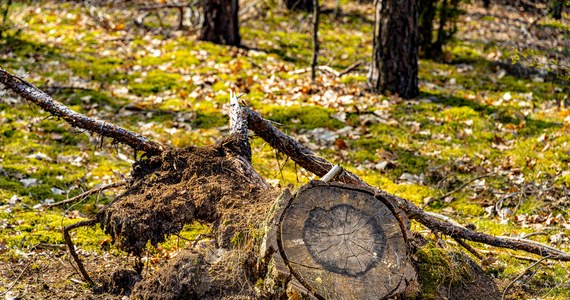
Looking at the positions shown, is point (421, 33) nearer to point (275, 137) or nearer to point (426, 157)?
point (426, 157)

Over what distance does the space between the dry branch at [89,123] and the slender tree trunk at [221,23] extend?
6158 millimetres

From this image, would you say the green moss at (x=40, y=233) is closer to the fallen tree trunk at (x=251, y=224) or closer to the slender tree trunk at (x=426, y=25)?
the fallen tree trunk at (x=251, y=224)

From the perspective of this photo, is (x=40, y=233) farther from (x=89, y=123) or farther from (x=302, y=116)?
(x=302, y=116)

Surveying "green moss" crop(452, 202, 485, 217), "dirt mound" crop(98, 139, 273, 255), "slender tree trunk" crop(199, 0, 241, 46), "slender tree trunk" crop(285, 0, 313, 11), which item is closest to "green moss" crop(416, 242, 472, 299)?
"dirt mound" crop(98, 139, 273, 255)

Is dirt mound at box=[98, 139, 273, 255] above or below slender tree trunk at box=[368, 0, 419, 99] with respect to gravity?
below

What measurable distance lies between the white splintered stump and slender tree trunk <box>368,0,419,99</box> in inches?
193

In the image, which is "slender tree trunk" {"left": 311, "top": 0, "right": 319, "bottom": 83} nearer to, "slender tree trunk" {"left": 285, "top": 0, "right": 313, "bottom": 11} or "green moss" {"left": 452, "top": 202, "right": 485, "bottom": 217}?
"green moss" {"left": 452, "top": 202, "right": 485, "bottom": 217}

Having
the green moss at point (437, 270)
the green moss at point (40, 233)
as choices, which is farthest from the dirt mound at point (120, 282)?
the green moss at point (437, 270)

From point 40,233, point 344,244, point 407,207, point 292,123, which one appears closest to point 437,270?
point 407,207

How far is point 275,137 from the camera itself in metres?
5.05

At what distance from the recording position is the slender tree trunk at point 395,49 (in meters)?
8.42

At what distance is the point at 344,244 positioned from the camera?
12.5 feet

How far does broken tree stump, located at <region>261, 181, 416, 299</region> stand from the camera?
11.9ft

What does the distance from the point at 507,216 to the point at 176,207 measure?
136 inches
